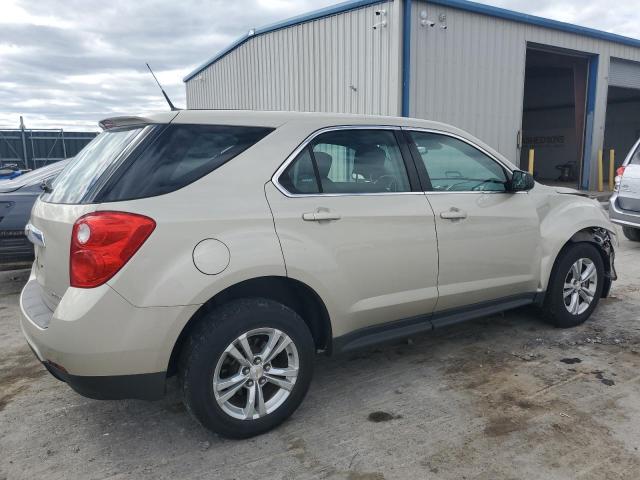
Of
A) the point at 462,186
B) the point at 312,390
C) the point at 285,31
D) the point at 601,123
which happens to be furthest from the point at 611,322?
the point at 601,123

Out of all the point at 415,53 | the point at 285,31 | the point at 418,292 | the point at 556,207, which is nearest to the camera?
the point at 418,292

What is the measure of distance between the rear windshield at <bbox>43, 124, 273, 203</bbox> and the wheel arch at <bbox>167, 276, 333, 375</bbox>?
0.62 meters

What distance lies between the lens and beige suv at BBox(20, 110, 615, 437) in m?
2.42

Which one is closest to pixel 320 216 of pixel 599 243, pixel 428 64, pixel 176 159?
pixel 176 159

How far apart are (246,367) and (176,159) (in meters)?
1.12

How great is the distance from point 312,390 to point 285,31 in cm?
1151

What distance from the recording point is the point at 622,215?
774 cm

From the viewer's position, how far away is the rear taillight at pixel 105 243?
237 cm

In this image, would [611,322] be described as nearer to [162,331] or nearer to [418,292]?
[418,292]

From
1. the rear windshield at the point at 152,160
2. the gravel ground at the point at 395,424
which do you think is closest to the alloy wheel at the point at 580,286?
the gravel ground at the point at 395,424

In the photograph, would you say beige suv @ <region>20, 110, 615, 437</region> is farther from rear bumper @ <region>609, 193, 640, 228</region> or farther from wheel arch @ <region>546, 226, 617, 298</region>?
rear bumper @ <region>609, 193, 640, 228</region>

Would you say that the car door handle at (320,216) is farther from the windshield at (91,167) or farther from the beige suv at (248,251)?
the windshield at (91,167)

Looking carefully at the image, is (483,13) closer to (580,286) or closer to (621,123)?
(580,286)

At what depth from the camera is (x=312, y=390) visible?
3.41 metres
